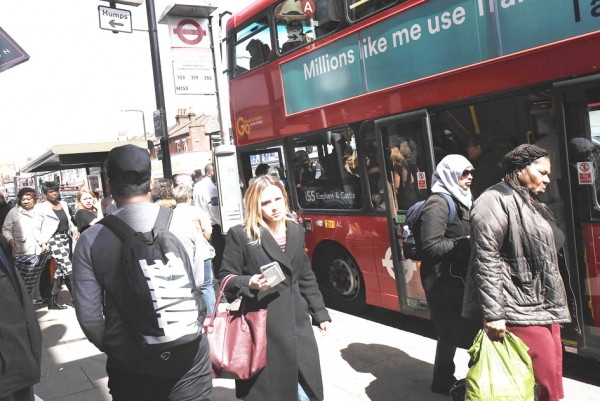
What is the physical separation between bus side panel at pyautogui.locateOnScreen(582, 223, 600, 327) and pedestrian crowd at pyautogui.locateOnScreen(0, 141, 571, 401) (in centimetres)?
102

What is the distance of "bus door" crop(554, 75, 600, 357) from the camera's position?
156 inches

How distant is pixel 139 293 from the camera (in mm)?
2100

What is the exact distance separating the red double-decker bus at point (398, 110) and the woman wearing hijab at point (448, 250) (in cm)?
79

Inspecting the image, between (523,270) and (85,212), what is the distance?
6670mm

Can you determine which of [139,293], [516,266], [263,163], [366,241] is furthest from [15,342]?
[263,163]

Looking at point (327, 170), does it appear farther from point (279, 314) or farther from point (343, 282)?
point (279, 314)

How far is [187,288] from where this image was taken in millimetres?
2207

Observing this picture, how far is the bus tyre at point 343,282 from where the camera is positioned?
6480mm

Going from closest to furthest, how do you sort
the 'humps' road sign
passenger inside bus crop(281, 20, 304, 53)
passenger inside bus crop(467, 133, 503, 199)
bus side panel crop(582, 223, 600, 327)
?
bus side panel crop(582, 223, 600, 327)
passenger inside bus crop(467, 133, 503, 199)
passenger inside bus crop(281, 20, 304, 53)
the 'humps' road sign

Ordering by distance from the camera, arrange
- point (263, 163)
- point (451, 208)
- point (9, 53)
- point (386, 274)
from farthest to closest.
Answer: point (263, 163) < point (386, 274) < point (9, 53) < point (451, 208)

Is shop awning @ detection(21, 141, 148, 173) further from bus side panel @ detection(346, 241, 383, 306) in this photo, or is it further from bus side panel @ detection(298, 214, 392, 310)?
bus side panel @ detection(346, 241, 383, 306)

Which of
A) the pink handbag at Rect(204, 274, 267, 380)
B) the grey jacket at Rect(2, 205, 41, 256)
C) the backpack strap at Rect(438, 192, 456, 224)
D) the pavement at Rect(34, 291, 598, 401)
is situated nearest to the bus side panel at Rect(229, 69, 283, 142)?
the pavement at Rect(34, 291, 598, 401)

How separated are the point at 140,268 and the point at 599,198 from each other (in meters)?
3.34

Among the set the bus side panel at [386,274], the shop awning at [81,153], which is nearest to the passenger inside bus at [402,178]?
the bus side panel at [386,274]
